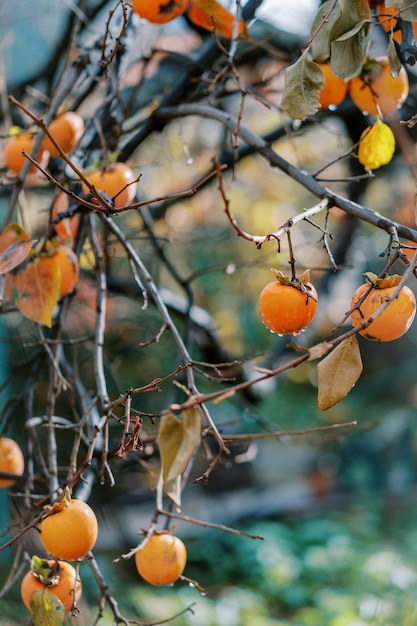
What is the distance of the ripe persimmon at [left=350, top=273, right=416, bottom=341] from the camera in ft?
2.26

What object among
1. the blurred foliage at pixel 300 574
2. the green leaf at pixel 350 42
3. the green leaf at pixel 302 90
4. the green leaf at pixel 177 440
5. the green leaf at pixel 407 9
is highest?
the green leaf at pixel 407 9

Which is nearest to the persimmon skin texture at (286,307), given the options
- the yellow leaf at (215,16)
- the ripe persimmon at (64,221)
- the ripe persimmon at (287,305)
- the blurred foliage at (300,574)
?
the ripe persimmon at (287,305)

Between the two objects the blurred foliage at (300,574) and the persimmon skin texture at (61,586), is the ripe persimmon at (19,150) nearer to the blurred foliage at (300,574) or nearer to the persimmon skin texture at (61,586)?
the persimmon skin texture at (61,586)

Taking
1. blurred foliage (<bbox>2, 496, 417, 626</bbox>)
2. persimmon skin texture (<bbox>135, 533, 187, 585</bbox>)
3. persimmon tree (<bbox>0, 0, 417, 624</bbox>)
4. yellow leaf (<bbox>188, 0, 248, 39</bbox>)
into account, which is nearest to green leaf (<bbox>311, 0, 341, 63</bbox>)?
persimmon tree (<bbox>0, 0, 417, 624</bbox>)

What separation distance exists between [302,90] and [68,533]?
1.76ft

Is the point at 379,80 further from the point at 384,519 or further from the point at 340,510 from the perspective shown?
the point at 340,510

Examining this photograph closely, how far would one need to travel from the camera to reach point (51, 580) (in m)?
0.78

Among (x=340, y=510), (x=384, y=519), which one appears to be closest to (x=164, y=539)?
(x=384, y=519)

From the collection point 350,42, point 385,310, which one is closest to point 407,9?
point 350,42

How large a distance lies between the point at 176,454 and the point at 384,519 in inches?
113

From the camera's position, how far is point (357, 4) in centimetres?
76

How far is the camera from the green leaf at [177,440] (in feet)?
2.03

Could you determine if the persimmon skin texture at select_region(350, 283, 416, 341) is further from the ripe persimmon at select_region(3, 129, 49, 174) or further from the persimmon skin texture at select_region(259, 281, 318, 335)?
the ripe persimmon at select_region(3, 129, 49, 174)

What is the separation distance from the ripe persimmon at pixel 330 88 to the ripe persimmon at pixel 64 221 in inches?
14.9
